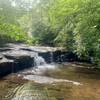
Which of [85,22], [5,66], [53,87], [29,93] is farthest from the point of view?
[85,22]

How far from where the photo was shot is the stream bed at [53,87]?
719 cm

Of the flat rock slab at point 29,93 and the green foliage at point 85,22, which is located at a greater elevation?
the green foliage at point 85,22

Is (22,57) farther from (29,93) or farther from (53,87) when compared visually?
(29,93)

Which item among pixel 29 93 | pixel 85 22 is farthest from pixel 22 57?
pixel 29 93

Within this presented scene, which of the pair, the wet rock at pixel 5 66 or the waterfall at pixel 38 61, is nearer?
the wet rock at pixel 5 66

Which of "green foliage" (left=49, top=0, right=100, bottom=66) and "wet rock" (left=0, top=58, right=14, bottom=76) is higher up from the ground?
"green foliage" (left=49, top=0, right=100, bottom=66)

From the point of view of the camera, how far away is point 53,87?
327 inches

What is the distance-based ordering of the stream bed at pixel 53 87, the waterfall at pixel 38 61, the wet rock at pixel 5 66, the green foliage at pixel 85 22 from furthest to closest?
the waterfall at pixel 38 61, the green foliage at pixel 85 22, the wet rock at pixel 5 66, the stream bed at pixel 53 87

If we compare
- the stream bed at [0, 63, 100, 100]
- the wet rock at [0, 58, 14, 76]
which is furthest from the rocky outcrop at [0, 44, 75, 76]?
the stream bed at [0, 63, 100, 100]

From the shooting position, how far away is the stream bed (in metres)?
7.19

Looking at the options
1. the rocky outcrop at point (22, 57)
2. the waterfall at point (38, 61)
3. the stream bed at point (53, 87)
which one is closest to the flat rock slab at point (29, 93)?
the stream bed at point (53, 87)

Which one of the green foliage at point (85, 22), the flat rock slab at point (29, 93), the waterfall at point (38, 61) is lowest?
the flat rock slab at point (29, 93)

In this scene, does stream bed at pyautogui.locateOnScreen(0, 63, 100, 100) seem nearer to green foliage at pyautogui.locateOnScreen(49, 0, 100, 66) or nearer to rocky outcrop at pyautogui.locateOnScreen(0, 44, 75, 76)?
rocky outcrop at pyautogui.locateOnScreen(0, 44, 75, 76)

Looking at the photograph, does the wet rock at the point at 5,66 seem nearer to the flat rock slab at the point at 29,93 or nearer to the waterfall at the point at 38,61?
the flat rock slab at the point at 29,93
